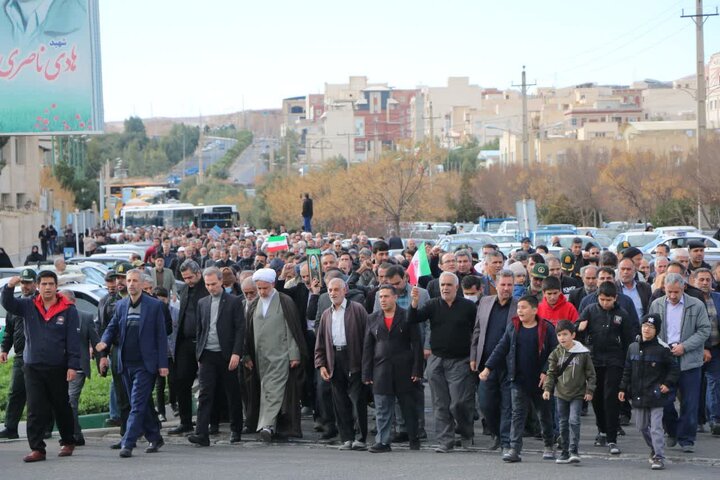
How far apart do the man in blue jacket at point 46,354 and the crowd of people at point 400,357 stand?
14 millimetres

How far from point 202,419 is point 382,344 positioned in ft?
6.67

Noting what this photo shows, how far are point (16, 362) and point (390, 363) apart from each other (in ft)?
13.0

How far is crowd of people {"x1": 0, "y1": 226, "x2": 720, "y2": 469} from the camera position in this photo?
1155cm

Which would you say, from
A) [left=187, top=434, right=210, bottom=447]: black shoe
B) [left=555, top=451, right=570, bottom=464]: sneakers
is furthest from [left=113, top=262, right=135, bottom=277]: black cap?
[left=555, top=451, right=570, bottom=464]: sneakers

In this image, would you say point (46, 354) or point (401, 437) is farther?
point (401, 437)

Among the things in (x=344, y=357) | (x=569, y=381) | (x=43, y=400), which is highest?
Result: (x=344, y=357)

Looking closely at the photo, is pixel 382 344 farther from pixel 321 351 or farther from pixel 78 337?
pixel 78 337

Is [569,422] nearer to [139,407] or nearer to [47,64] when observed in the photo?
[139,407]

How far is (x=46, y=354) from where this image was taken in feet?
39.3

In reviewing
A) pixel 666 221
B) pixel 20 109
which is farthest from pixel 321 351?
pixel 666 221

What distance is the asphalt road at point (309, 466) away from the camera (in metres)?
10.8

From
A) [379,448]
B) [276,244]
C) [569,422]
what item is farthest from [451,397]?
[276,244]

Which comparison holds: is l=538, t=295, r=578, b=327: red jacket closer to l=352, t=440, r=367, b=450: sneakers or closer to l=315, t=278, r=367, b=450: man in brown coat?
l=315, t=278, r=367, b=450: man in brown coat

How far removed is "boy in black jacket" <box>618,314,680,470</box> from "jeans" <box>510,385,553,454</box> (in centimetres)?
70
